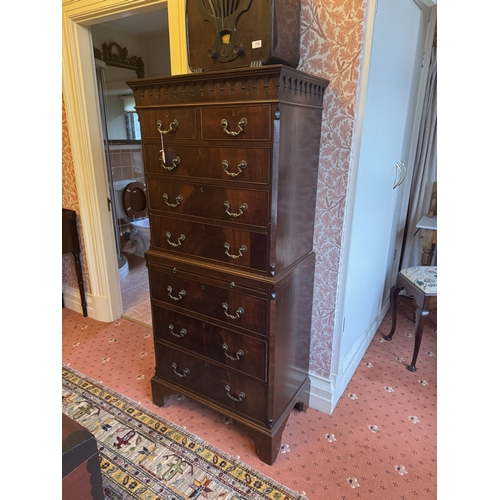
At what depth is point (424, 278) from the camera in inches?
86.9

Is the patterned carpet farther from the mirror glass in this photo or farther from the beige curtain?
the mirror glass

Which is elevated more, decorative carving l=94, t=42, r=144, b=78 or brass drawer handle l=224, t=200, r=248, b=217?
decorative carving l=94, t=42, r=144, b=78

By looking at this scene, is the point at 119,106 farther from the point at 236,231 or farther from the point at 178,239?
the point at 236,231

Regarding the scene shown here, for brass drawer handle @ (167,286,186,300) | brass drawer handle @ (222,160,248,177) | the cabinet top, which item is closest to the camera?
the cabinet top

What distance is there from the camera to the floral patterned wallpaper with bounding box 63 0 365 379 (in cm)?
137

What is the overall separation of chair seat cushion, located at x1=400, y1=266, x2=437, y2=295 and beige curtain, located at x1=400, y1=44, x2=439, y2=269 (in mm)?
458

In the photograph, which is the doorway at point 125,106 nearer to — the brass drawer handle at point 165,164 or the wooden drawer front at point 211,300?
the wooden drawer front at point 211,300

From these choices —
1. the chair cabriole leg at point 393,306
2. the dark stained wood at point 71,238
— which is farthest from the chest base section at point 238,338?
the dark stained wood at point 71,238

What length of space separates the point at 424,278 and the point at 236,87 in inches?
65.8

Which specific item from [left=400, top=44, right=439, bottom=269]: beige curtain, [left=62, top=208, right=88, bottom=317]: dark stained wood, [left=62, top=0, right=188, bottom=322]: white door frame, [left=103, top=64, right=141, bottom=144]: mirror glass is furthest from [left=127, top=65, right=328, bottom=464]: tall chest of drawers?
[left=103, top=64, right=141, bottom=144]: mirror glass

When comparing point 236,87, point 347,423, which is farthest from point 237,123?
point 347,423
